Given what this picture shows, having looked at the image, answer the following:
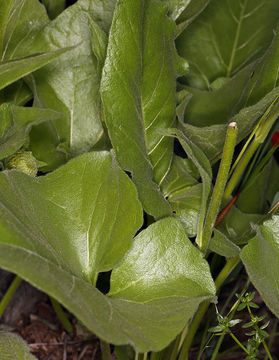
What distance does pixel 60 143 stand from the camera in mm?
735

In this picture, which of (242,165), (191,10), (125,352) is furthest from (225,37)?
(125,352)

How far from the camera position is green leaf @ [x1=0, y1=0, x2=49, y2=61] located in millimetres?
705

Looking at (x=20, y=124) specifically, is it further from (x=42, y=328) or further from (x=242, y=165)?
(x=42, y=328)

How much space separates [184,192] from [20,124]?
0.80 ft

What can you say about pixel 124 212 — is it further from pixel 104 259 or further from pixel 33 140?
pixel 33 140

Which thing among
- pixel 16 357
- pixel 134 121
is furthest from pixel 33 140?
pixel 16 357

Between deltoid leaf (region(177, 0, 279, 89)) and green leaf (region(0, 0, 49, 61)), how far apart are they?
24 centimetres

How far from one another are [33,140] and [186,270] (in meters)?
0.30

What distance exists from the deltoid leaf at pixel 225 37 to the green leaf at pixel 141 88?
0.63 feet

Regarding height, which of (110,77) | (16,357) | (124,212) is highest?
(110,77)

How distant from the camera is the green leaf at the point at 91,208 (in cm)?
57

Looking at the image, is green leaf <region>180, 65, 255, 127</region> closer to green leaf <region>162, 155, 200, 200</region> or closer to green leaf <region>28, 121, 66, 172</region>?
green leaf <region>162, 155, 200, 200</region>

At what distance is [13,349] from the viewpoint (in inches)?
23.3

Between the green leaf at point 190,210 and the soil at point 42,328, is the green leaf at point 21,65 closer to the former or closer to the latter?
the green leaf at point 190,210
